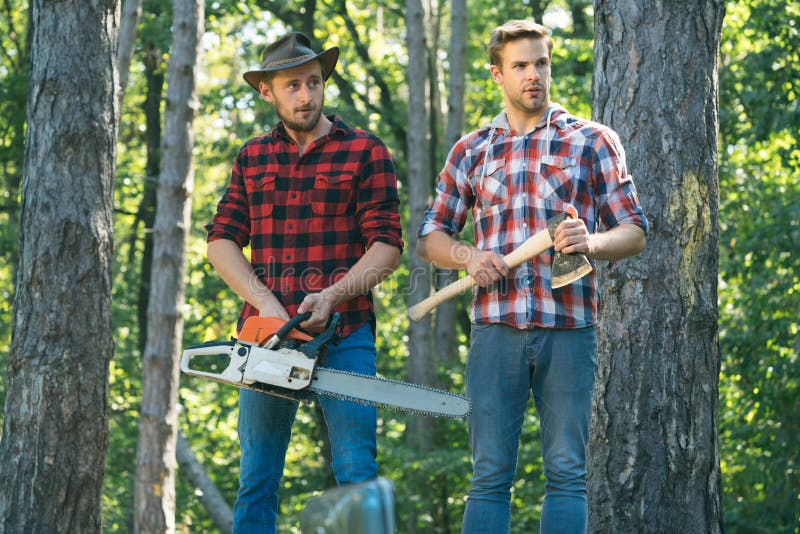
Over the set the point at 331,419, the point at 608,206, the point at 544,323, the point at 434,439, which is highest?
the point at 608,206

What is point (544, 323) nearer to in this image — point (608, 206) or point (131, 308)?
point (608, 206)

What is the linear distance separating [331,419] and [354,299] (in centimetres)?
46

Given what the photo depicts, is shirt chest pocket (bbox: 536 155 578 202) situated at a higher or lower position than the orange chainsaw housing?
higher

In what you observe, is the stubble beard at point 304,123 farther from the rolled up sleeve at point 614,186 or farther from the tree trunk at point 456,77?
the tree trunk at point 456,77

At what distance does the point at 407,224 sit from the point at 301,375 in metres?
14.0

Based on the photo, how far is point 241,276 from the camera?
408 cm

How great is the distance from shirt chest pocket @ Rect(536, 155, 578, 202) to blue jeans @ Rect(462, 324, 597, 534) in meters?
0.49

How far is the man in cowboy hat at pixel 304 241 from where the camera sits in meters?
3.89

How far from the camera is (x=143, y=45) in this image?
16906 mm

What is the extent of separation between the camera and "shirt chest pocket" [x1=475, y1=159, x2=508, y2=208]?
153 inches

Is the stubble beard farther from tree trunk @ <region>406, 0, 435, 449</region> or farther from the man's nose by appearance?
tree trunk @ <region>406, 0, 435, 449</region>

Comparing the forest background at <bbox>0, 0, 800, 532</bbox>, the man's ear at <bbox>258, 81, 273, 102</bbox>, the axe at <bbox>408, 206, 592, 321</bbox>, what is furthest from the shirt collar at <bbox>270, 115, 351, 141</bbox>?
the forest background at <bbox>0, 0, 800, 532</bbox>

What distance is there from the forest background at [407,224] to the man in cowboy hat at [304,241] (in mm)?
6202

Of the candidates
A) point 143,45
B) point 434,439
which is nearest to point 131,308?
point 143,45
